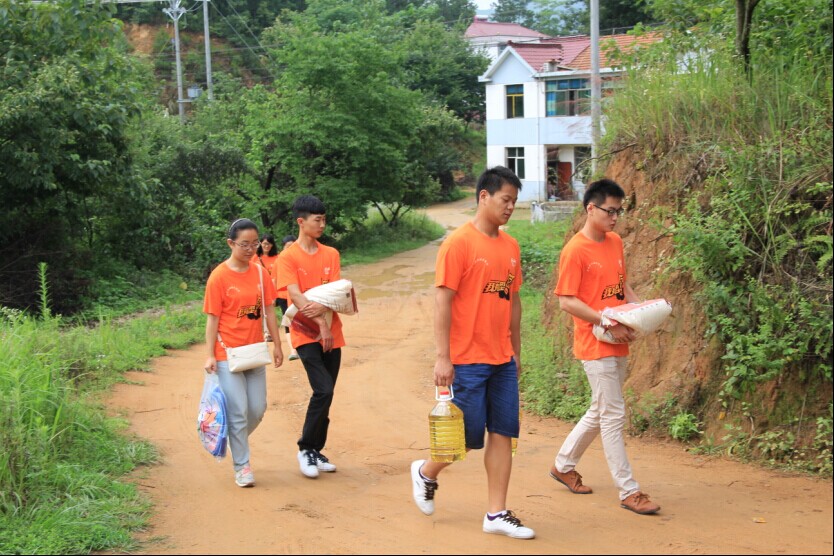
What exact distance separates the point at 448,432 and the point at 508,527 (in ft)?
2.15

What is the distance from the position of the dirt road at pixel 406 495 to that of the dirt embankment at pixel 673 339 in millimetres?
459

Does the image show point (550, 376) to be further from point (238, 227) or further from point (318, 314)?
point (238, 227)

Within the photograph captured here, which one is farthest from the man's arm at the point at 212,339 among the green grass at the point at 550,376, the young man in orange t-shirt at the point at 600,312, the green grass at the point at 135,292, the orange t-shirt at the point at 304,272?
the green grass at the point at 135,292

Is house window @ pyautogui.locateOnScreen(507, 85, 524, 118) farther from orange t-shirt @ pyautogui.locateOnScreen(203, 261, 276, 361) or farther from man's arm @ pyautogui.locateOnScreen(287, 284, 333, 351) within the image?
orange t-shirt @ pyautogui.locateOnScreen(203, 261, 276, 361)

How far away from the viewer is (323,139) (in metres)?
25.5

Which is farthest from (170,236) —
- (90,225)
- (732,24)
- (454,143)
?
(454,143)

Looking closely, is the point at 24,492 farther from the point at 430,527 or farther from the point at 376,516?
the point at 430,527

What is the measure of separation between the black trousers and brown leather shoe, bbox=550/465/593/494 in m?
1.84

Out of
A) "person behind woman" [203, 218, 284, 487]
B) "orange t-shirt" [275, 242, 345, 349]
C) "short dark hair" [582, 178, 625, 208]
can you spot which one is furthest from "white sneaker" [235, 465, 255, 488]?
"short dark hair" [582, 178, 625, 208]

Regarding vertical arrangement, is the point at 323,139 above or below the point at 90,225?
above

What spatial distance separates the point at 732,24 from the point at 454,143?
4144cm

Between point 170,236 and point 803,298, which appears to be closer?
point 803,298

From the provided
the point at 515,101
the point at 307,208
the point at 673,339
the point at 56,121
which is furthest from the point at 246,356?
the point at 515,101

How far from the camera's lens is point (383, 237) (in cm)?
2944
